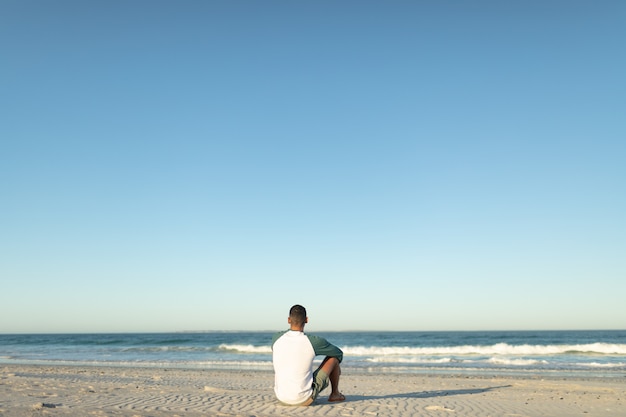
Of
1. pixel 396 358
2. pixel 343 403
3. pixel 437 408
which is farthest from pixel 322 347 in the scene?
pixel 396 358

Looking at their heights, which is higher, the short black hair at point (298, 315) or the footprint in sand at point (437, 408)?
the short black hair at point (298, 315)

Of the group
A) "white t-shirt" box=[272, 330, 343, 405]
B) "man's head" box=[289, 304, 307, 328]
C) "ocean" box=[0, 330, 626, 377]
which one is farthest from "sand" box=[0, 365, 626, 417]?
"ocean" box=[0, 330, 626, 377]

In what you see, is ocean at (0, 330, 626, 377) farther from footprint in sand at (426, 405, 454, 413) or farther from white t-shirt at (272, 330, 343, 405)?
white t-shirt at (272, 330, 343, 405)

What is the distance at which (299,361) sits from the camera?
718 cm

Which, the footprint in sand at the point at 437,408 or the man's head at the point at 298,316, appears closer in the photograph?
the man's head at the point at 298,316

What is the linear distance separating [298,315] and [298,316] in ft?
0.05

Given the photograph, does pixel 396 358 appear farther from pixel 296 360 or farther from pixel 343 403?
pixel 296 360

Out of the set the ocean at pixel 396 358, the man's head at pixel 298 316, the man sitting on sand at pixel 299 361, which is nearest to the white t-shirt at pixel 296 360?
the man sitting on sand at pixel 299 361

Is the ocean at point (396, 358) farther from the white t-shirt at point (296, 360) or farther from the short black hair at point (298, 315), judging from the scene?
the short black hair at point (298, 315)

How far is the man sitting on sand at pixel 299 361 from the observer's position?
23.4ft

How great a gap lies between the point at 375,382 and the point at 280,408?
25.5 ft

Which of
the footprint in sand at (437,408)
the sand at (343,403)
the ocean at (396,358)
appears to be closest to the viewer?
the sand at (343,403)

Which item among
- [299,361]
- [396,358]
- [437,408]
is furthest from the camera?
[396,358]

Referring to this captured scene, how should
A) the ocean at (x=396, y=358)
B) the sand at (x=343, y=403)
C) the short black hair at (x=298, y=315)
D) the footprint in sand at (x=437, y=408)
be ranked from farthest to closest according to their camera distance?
the ocean at (x=396, y=358), the footprint in sand at (x=437, y=408), the sand at (x=343, y=403), the short black hair at (x=298, y=315)
